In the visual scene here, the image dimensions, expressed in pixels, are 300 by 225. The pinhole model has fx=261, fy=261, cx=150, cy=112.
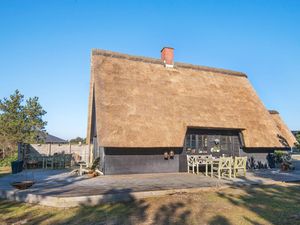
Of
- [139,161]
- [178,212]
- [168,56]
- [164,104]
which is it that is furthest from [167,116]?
[178,212]

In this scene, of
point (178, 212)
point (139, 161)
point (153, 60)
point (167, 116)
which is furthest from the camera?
point (153, 60)

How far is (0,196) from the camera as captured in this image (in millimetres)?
9688

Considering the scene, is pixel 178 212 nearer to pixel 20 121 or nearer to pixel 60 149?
pixel 60 149

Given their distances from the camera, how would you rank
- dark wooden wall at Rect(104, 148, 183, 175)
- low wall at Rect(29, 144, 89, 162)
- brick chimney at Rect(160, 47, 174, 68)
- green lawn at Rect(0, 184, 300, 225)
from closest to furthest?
green lawn at Rect(0, 184, 300, 225) < dark wooden wall at Rect(104, 148, 183, 175) < brick chimney at Rect(160, 47, 174, 68) < low wall at Rect(29, 144, 89, 162)

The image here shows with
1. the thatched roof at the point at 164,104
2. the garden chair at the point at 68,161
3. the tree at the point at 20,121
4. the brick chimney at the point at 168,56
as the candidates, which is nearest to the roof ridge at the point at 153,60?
the thatched roof at the point at 164,104

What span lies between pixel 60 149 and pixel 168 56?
38.5 ft

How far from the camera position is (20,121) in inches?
1404

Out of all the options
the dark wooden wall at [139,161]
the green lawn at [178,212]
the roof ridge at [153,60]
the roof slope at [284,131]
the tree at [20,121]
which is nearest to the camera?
the green lawn at [178,212]

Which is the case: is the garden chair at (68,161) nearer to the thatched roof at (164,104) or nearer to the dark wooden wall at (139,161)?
the thatched roof at (164,104)

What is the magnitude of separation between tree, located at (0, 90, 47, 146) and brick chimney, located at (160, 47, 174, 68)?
22.9 metres

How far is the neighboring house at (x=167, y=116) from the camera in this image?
48.0 feet

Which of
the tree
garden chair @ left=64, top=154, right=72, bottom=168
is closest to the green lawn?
garden chair @ left=64, top=154, right=72, bottom=168

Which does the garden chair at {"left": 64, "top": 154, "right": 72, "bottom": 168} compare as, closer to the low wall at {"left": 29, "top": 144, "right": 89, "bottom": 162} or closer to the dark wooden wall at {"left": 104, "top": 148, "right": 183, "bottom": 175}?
the low wall at {"left": 29, "top": 144, "right": 89, "bottom": 162}

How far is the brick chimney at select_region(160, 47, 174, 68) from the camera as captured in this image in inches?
799
